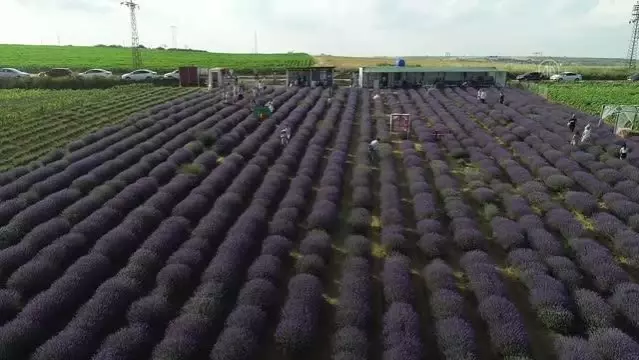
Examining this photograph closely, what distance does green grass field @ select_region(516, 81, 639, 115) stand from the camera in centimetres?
3186

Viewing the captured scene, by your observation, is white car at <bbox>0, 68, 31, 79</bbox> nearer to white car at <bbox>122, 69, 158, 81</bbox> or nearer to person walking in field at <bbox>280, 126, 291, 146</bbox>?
white car at <bbox>122, 69, 158, 81</bbox>

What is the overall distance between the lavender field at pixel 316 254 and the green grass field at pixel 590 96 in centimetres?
1520

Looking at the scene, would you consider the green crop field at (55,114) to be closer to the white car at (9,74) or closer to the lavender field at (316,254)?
the lavender field at (316,254)

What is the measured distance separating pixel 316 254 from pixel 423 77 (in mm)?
33797

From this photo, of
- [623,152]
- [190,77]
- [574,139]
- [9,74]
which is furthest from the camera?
[190,77]

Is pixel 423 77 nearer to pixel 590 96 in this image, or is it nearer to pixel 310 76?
pixel 310 76

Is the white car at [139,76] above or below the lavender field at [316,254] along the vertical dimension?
above

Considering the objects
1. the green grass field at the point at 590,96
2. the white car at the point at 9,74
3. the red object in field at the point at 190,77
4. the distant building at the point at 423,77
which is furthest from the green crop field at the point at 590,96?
the white car at the point at 9,74

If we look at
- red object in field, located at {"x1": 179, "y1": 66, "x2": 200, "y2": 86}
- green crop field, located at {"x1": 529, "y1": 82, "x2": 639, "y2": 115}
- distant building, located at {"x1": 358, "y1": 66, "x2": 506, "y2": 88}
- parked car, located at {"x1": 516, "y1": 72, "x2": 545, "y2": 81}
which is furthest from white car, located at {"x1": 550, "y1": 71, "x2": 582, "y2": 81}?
red object in field, located at {"x1": 179, "y1": 66, "x2": 200, "y2": 86}

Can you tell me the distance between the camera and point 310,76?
40.8 meters

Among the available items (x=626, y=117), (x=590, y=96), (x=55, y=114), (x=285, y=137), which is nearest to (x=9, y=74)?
(x=55, y=114)

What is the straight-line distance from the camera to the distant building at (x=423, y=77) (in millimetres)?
40406

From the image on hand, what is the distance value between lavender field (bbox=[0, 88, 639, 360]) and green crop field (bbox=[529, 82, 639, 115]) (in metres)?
15.2

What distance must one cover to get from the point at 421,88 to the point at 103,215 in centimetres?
3191
